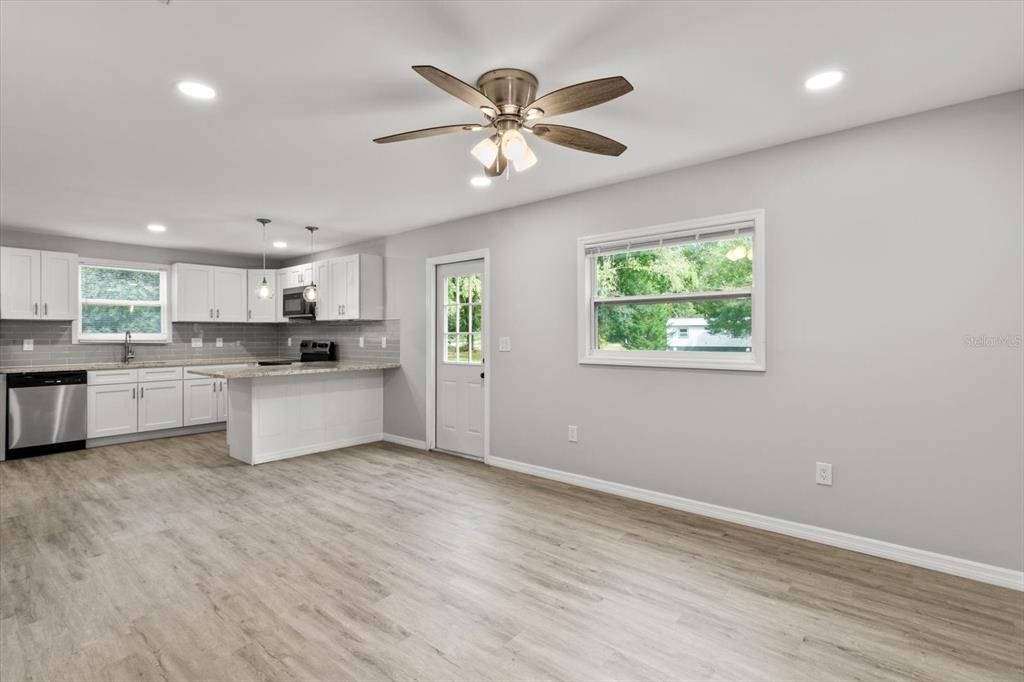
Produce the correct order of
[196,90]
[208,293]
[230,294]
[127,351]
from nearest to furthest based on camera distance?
[196,90]
[127,351]
[208,293]
[230,294]

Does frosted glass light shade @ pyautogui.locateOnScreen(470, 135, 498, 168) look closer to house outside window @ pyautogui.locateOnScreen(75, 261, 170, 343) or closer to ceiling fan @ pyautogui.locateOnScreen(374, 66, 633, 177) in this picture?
ceiling fan @ pyautogui.locateOnScreen(374, 66, 633, 177)

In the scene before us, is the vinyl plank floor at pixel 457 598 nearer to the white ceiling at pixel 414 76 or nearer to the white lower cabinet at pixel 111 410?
the white lower cabinet at pixel 111 410

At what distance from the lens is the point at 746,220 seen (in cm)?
327

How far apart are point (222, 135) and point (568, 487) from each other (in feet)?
11.5

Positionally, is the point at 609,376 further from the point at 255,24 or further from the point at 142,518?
the point at 142,518

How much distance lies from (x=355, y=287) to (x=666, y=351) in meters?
3.73

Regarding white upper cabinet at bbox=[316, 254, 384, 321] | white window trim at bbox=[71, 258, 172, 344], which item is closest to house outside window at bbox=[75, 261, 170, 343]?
white window trim at bbox=[71, 258, 172, 344]

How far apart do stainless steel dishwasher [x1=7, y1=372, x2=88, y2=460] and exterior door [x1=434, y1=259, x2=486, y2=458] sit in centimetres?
399

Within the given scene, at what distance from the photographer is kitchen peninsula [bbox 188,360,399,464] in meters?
4.81

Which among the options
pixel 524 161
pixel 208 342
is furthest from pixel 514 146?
pixel 208 342

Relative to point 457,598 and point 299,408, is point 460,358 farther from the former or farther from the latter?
point 457,598

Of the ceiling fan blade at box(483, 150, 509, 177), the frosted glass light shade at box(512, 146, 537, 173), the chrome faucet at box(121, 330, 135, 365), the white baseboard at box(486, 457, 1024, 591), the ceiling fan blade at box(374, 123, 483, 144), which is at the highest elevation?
the ceiling fan blade at box(374, 123, 483, 144)

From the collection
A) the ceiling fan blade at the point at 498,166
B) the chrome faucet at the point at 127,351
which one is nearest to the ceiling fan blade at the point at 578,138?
the ceiling fan blade at the point at 498,166

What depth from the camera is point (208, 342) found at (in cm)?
705
